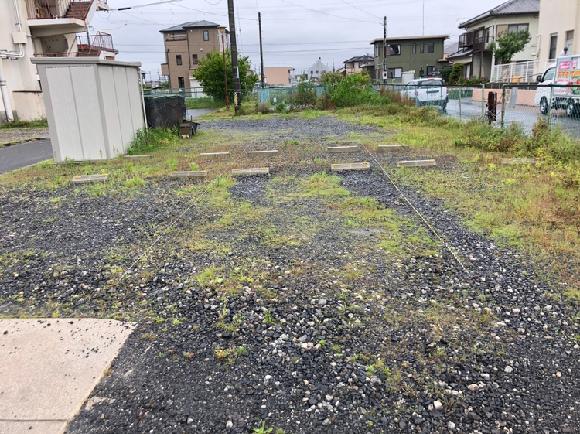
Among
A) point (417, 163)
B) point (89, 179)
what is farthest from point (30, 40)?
point (417, 163)

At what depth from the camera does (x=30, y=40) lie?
2370 centimetres

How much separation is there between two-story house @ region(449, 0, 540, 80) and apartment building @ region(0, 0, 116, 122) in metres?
30.2

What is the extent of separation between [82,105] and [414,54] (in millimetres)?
54751

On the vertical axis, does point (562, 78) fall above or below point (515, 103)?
above

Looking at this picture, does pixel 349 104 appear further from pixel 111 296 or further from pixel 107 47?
pixel 111 296

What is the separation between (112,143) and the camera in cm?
1025

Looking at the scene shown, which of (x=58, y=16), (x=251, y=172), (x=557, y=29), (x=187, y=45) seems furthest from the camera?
(x=187, y=45)

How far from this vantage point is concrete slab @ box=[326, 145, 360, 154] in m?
10.4

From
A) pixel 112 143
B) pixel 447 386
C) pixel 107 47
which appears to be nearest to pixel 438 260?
pixel 447 386

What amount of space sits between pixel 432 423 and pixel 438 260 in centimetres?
206

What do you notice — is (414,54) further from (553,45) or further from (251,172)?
(251,172)

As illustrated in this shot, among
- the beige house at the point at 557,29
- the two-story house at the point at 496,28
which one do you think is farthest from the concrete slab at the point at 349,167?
the two-story house at the point at 496,28

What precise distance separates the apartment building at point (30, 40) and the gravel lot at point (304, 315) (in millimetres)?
19247

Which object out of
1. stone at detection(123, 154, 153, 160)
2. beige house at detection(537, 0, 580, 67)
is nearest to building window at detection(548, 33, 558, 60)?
beige house at detection(537, 0, 580, 67)
